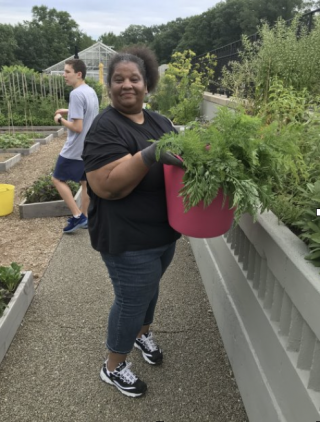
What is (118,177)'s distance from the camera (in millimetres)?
1700

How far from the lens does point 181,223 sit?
1777mm

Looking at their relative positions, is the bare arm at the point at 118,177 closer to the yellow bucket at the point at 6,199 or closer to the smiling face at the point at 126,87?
the smiling face at the point at 126,87

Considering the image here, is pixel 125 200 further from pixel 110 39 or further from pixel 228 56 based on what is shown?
pixel 110 39

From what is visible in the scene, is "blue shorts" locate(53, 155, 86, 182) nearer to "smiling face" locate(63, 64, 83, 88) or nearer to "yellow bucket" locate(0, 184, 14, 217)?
"smiling face" locate(63, 64, 83, 88)

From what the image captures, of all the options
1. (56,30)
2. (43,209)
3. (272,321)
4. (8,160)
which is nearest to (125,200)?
(272,321)

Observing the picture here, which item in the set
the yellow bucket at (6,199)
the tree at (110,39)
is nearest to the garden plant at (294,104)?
the yellow bucket at (6,199)

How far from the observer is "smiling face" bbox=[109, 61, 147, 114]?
1.88 meters

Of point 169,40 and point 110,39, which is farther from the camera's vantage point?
point 110,39

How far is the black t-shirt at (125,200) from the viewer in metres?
1.76

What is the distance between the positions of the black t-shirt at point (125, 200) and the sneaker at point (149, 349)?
3.23ft

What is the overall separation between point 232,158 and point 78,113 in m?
3.18

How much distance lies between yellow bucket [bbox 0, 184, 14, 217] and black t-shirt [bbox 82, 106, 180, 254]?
365cm

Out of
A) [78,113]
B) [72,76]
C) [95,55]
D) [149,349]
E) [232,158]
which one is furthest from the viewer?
[95,55]

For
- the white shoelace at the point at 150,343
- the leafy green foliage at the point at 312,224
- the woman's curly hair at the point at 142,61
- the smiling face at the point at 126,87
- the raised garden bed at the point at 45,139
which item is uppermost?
the woman's curly hair at the point at 142,61
